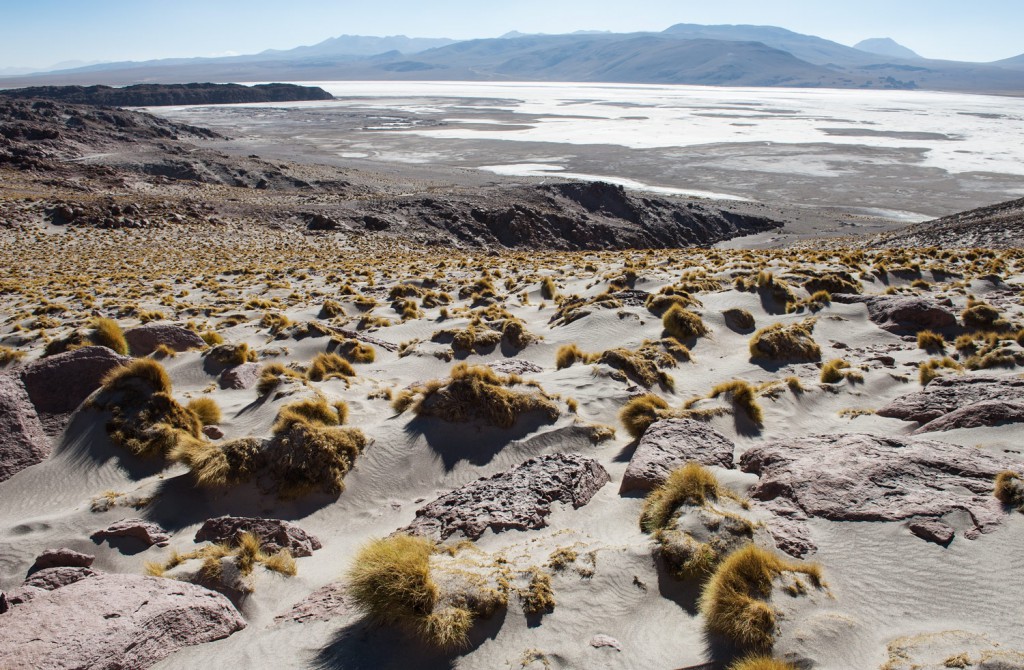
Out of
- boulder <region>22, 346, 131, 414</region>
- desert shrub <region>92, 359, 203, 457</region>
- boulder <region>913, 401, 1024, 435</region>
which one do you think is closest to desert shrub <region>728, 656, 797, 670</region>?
boulder <region>913, 401, 1024, 435</region>

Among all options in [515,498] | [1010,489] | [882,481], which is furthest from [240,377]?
[1010,489]

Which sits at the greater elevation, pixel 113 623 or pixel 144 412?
pixel 144 412

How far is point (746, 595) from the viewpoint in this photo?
3480mm

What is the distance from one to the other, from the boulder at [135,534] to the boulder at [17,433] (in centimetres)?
156

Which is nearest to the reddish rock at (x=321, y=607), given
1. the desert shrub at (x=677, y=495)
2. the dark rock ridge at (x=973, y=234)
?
the desert shrub at (x=677, y=495)

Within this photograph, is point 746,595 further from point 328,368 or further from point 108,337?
point 108,337

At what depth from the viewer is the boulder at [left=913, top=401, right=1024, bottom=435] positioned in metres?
5.55

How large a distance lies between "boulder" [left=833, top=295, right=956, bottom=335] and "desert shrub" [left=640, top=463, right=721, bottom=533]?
7.59 m

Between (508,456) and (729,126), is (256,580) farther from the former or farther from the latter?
(729,126)

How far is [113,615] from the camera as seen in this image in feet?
11.5

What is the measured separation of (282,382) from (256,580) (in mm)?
3420

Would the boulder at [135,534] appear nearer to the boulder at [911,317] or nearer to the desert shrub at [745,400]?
the desert shrub at [745,400]

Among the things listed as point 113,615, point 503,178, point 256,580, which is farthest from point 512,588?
point 503,178

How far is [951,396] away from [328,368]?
24.8 feet
